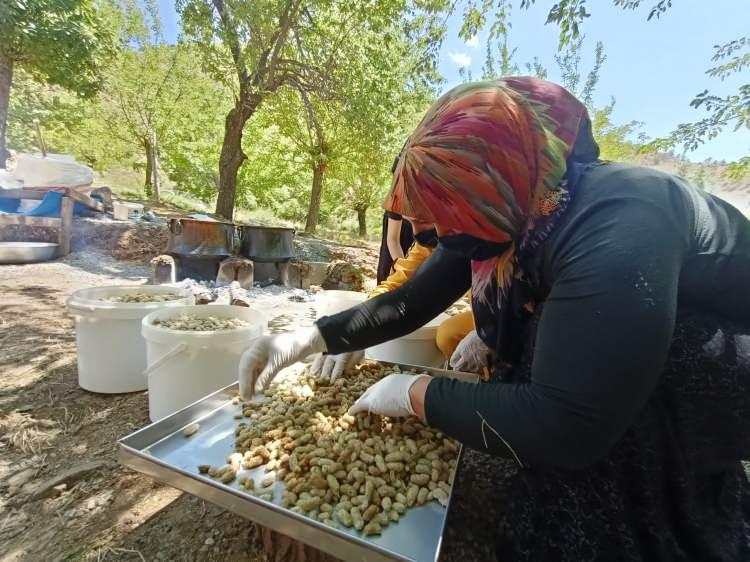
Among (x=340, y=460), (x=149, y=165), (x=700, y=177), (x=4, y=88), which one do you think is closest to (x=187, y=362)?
(x=340, y=460)

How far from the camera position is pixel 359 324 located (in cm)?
109

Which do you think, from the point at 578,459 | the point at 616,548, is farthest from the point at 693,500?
the point at 578,459

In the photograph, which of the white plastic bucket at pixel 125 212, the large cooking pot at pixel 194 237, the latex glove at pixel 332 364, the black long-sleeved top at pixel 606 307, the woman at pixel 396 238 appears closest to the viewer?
the black long-sleeved top at pixel 606 307

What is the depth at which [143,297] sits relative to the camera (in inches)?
71.3

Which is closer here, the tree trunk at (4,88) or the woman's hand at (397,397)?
the woman's hand at (397,397)

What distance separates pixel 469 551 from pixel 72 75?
28.9 feet

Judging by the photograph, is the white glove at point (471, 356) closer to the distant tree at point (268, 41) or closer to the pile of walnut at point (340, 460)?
the pile of walnut at point (340, 460)

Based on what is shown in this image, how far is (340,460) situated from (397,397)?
0.64ft

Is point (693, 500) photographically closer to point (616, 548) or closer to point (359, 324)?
point (616, 548)

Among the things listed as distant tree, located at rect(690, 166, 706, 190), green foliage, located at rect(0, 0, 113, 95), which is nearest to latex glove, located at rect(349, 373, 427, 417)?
distant tree, located at rect(690, 166, 706, 190)

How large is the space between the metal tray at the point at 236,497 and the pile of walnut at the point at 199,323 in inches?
19.4

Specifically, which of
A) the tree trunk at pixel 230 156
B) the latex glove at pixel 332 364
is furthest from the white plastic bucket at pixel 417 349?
the tree trunk at pixel 230 156

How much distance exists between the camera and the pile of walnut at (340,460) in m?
0.75

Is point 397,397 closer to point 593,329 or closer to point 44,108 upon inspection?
point 593,329
